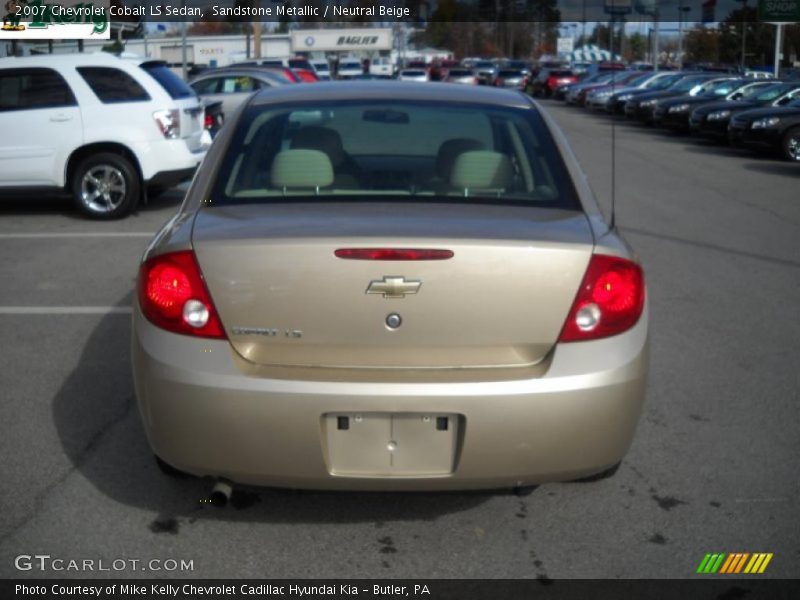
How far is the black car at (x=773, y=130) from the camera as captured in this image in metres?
19.6

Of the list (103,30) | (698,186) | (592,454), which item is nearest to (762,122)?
(698,186)

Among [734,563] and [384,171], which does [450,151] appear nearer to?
[384,171]

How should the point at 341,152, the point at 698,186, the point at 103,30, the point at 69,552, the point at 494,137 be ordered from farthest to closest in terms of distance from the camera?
the point at 103,30
the point at 698,186
the point at 494,137
the point at 341,152
the point at 69,552

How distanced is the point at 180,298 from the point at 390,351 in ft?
2.46

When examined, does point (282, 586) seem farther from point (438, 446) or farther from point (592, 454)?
point (592, 454)

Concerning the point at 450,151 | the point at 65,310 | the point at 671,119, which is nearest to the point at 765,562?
Result: the point at 450,151

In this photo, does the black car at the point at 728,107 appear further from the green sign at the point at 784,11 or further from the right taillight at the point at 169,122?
the green sign at the point at 784,11

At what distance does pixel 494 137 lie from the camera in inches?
207

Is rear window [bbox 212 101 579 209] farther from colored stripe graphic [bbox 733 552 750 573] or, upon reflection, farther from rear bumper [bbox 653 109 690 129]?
rear bumper [bbox 653 109 690 129]

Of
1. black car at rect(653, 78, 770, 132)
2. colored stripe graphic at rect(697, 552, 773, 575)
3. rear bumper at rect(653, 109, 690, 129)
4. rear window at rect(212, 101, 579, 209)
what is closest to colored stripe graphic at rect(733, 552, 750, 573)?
colored stripe graphic at rect(697, 552, 773, 575)

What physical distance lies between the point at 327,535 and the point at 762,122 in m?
18.0

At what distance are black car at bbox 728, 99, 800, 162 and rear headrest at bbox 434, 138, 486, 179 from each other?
16488 millimetres

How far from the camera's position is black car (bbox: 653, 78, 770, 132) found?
26.6 metres

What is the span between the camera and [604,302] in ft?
12.1
